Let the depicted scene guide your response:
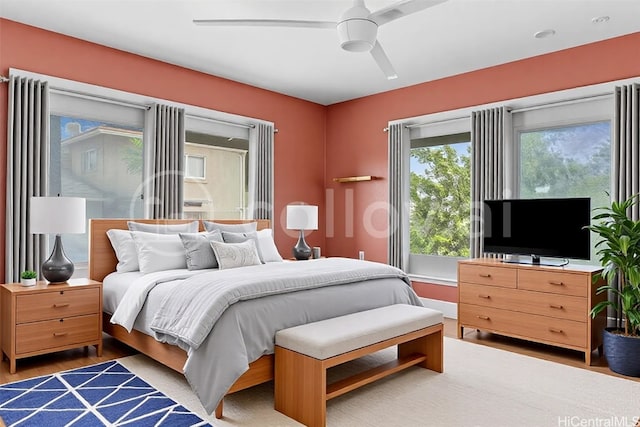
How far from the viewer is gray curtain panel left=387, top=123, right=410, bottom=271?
554 centimetres

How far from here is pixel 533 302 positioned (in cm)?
390

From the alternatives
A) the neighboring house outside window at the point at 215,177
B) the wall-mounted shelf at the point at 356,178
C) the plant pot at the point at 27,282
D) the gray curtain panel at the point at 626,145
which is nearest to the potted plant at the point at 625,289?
the gray curtain panel at the point at 626,145

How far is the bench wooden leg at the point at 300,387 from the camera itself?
246cm

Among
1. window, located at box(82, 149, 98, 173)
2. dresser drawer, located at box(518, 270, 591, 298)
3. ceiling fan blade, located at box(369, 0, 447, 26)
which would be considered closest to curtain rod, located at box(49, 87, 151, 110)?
window, located at box(82, 149, 98, 173)

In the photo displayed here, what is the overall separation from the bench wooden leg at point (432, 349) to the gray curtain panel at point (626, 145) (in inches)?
81.5

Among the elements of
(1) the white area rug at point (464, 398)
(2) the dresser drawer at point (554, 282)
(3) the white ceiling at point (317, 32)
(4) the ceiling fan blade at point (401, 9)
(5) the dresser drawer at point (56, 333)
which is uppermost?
(3) the white ceiling at point (317, 32)

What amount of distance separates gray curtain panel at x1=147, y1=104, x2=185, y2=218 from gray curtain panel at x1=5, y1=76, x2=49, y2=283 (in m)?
0.96

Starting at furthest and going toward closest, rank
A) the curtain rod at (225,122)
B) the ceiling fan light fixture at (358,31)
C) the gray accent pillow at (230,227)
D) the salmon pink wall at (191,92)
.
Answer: the curtain rod at (225,122) → the gray accent pillow at (230,227) → the salmon pink wall at (191,92) → the ceiling fan light fixture at (358,31)

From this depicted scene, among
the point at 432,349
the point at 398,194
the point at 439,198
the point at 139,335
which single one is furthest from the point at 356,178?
the point at 139,335

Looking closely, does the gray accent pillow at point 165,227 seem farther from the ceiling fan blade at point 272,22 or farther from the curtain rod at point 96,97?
the ceiling fan blade at point 272,22

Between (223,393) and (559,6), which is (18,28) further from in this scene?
(559,6)

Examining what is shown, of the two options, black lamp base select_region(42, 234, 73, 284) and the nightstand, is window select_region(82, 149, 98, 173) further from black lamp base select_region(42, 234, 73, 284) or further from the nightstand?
the nightstand

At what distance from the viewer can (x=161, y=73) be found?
4.68 m

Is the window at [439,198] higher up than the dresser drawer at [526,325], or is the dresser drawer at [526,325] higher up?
the window at [439,198]
